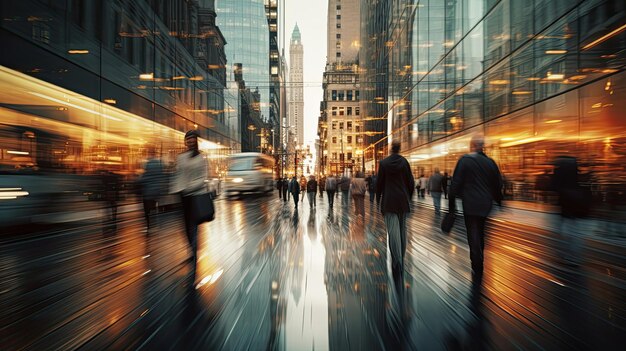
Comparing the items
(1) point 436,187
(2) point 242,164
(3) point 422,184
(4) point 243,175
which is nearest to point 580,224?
(1) point 436,187

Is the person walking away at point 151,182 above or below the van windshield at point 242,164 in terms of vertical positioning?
below

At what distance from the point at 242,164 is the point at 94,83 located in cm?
1190

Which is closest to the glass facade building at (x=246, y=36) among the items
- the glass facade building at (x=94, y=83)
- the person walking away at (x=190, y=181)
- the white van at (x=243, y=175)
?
the glass facade building at (x=94, y=83)

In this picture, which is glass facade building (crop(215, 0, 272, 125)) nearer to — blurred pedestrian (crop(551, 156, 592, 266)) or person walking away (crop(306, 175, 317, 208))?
person walking away (crop(306, 175, 317, 208))

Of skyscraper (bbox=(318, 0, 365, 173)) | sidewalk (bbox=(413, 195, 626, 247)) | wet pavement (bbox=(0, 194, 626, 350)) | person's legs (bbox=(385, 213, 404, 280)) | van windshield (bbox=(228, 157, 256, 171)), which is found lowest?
sidewalk (bbox=(413, 195, 626, 247))

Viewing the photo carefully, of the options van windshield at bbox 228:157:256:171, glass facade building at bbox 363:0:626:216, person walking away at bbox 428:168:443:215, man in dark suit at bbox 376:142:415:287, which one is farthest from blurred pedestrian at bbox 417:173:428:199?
man in dark suit at bbox 376:142:415:287

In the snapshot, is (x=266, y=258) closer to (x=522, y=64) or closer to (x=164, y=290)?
(x=164, y=290)

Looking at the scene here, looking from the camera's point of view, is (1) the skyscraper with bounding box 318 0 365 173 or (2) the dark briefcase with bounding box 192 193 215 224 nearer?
(2) the dark briefcase with bounding box 192 193 215 224

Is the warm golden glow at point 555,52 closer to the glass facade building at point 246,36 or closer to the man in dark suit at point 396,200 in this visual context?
the man in dark suit at point 396,200

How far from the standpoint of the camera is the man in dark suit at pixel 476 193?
5586mm

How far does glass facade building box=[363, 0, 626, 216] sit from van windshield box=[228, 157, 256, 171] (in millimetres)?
12301

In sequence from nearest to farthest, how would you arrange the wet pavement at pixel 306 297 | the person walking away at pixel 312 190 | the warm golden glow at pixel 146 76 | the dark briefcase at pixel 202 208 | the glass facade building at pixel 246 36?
the wet pavement at pixel 306 297, the dark briefcase at pixel 202 208, the person walking away at pixel 312 190, the warm golden glow at pixel 146 76, the glass facade building at pixel 246 36

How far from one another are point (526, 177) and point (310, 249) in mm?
12483

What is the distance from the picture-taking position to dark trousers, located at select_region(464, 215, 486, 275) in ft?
18.5
